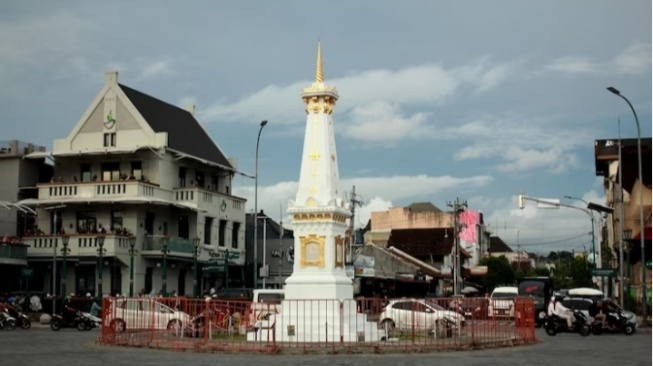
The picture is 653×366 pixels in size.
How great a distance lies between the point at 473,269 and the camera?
9625 cm

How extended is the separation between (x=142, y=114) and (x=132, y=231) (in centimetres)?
652

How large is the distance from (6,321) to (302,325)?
53.6 feet

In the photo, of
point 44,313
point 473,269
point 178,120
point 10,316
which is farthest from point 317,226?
point 473,269

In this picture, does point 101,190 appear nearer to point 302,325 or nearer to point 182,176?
point 182,176

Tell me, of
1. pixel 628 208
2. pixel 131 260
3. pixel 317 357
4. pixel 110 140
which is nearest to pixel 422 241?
pixel 628 208

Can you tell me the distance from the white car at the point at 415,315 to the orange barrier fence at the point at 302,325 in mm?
69

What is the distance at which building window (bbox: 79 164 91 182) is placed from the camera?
161 ft

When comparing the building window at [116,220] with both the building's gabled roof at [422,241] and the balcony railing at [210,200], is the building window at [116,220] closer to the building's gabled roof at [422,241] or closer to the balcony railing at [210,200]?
the balcony railing at [210,200]

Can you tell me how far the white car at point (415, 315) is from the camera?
2691 cm

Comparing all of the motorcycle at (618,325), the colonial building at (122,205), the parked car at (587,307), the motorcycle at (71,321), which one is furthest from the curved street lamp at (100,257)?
the motorcycle at (618,325)

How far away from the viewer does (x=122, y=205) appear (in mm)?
46469

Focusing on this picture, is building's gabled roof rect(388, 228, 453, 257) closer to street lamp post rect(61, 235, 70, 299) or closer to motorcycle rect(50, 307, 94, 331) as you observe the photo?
street lamp post rect(61, 235, 70, 299)

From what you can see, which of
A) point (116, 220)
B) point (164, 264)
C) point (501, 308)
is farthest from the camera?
point (116, 220)

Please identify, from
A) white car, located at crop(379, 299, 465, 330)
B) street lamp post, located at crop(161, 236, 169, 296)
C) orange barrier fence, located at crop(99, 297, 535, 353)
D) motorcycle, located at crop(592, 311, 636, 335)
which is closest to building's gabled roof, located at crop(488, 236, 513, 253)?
street lamp post, located at crop(161, 236, 169, 296)
